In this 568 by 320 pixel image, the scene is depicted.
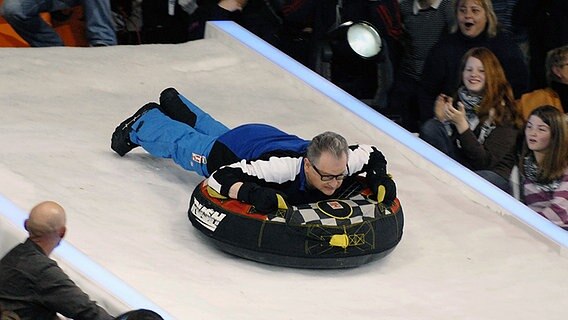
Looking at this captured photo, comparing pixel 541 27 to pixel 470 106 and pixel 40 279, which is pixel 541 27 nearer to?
pixel 470 106

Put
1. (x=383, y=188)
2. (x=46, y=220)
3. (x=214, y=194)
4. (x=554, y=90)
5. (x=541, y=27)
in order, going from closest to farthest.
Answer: (x=46, y=220) → (x=214, y=194) → (x=383, y=188) → (x=554, y=90) → (x=541, y=27)

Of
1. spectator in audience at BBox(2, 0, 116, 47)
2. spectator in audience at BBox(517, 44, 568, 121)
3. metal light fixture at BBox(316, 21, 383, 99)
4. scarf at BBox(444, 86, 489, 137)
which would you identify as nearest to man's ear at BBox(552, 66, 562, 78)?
spectator in audience at BBox(517, 44, 568, 121)

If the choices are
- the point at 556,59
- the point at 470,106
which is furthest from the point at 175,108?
the point at 556,59

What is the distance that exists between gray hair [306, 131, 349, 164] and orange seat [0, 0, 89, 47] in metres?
2.53

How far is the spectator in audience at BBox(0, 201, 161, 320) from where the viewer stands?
3783 millimetres

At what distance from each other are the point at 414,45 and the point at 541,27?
0.70 meters

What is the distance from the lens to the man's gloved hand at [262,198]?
14.8 feet

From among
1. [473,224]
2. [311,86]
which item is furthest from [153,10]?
[473,224]

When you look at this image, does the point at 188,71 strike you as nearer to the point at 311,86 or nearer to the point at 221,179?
the point at 311,86

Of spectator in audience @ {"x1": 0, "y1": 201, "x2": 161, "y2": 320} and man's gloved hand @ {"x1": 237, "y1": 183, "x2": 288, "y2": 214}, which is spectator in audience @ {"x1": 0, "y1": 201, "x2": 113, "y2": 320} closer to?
spectator in audience @ {"x1": 0, "y1": 201, "x2": 161, "y2": 320}

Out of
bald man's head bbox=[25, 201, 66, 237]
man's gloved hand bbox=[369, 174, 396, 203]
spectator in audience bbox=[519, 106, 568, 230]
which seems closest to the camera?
bald man's head bbox=[25, 201, 66, 237]

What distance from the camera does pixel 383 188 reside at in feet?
15.6

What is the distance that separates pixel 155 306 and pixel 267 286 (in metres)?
0.50

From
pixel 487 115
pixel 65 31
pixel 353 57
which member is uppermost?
pixel 487 115
